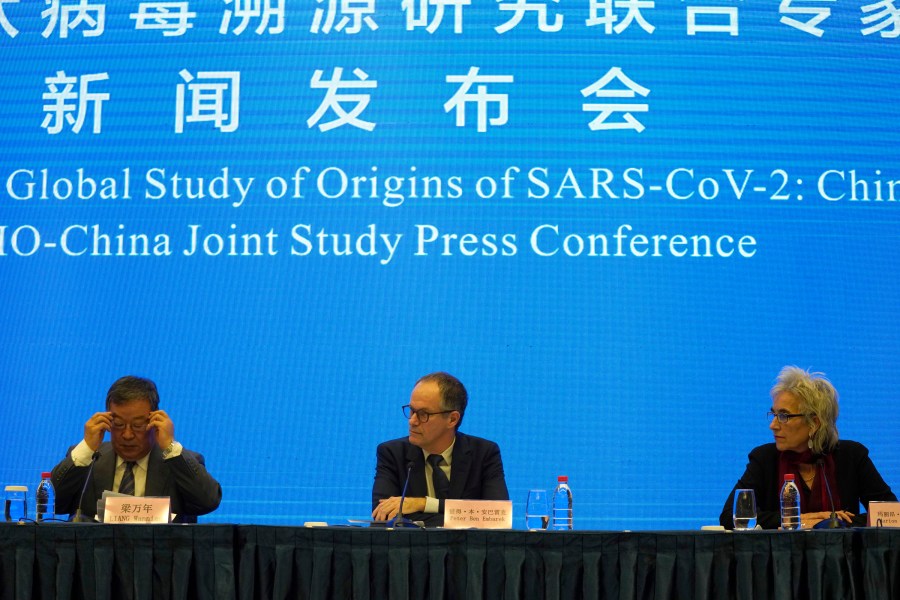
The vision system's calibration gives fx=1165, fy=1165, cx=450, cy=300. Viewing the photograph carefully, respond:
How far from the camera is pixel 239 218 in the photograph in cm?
436

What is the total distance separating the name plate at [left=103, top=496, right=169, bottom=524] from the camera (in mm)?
2787

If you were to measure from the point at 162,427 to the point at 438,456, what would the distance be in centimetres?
82

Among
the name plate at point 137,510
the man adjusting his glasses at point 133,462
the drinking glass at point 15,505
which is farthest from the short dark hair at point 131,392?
the name plate at point 137,510

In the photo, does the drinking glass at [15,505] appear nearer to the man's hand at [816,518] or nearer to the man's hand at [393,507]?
the man's hand at [393,507]

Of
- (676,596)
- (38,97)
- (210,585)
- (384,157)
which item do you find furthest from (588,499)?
(38,97)

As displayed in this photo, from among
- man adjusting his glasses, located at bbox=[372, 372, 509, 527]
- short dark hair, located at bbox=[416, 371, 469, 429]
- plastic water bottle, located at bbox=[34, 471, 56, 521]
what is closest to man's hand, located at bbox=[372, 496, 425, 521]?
man adjusting his glasses, located at bbox=[372, 372, 509, 527]

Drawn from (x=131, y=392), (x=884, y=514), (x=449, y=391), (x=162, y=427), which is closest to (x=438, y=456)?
(x=449, y=391)

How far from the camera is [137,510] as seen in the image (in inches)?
110

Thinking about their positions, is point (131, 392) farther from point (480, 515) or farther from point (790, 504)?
point (790, 504)

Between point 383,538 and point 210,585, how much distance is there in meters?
0.39

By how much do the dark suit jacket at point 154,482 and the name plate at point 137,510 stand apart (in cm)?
63

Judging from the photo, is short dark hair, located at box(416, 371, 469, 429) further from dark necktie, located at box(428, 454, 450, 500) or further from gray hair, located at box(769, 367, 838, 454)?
gray hair, located at box(769, 367, 838, 454)

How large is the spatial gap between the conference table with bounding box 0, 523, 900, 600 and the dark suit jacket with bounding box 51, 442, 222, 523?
849mm

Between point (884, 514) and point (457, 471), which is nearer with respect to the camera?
point (884, 514)
